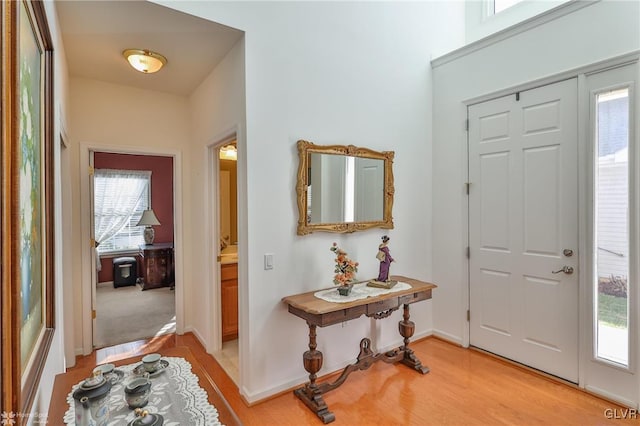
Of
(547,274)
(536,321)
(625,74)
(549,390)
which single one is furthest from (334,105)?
(549,390)

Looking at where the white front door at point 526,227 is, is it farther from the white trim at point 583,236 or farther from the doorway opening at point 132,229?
the doorway opening at point 132,229

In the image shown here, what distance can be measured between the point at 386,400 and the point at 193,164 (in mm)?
2933

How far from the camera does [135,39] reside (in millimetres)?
2537

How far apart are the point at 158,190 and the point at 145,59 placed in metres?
4.21

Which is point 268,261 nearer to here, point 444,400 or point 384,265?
point 384,265

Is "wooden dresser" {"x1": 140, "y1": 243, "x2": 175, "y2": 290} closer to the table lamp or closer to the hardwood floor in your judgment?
the table lamp

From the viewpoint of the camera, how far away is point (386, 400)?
2.51 metres

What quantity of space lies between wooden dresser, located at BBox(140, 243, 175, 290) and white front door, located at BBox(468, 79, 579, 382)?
4934 millimetres

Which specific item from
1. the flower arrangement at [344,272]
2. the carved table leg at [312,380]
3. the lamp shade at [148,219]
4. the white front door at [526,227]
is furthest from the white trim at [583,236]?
the lamp shade at [148,219]

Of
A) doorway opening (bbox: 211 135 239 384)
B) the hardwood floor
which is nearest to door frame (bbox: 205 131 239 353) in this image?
doorway opening (bbox: 211 135 239 384)

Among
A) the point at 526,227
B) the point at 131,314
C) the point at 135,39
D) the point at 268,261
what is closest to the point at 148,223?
the point at 131,314

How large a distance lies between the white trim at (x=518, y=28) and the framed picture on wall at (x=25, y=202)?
3333mm

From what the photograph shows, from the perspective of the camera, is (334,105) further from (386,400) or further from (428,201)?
(386,400)

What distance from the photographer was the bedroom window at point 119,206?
5977mm
